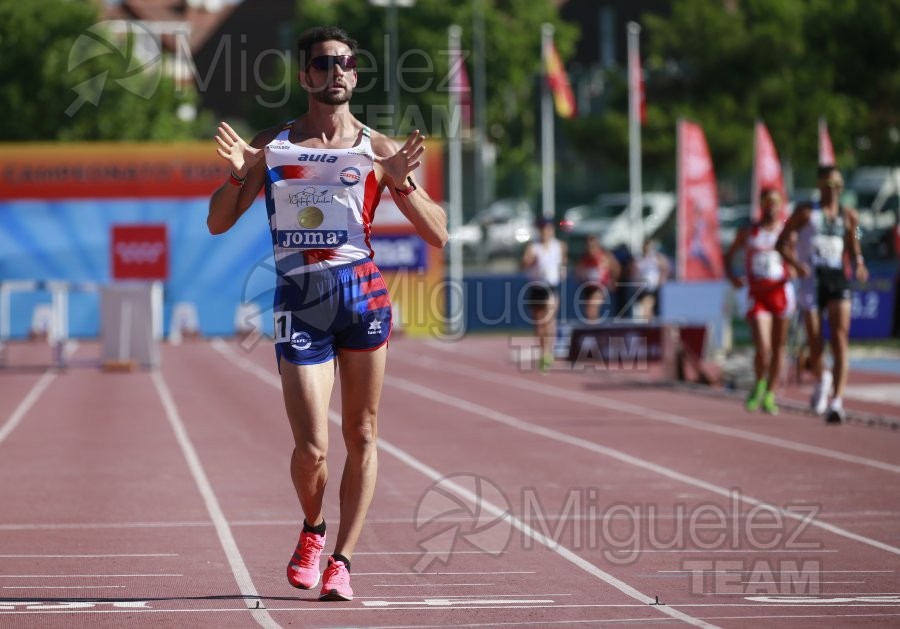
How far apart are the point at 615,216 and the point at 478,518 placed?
37.4m

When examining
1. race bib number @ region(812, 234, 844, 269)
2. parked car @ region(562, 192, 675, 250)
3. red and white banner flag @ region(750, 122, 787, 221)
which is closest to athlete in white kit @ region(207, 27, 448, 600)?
race bib number @ region(812, 234, 844, 269)

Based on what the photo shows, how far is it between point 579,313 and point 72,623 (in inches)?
1069

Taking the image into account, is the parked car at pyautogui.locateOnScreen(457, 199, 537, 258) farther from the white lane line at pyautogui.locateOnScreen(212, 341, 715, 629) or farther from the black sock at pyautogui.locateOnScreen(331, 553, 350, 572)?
the black sock at pyautogui.locateOnScreen(331, 553, 350, 572)

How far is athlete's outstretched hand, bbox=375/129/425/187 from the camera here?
6434 mm

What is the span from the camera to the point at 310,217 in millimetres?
6543

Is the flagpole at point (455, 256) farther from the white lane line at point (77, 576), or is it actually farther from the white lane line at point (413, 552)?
the white lane line at point (77, 576)

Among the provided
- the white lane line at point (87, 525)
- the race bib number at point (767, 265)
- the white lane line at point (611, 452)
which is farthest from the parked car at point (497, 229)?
Result: the white lane line at point (87, 525)

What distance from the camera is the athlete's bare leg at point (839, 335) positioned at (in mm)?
14055

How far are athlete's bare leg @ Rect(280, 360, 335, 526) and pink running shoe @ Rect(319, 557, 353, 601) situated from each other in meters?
0.21

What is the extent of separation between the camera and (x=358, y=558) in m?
7.90

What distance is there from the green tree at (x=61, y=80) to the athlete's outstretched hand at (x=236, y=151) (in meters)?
48.8

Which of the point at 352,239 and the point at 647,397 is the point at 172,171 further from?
the point at 352,239

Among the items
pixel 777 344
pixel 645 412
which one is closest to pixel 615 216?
pixel 645 412

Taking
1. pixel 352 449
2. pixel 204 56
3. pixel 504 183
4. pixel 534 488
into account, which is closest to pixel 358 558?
pixel 352 449
